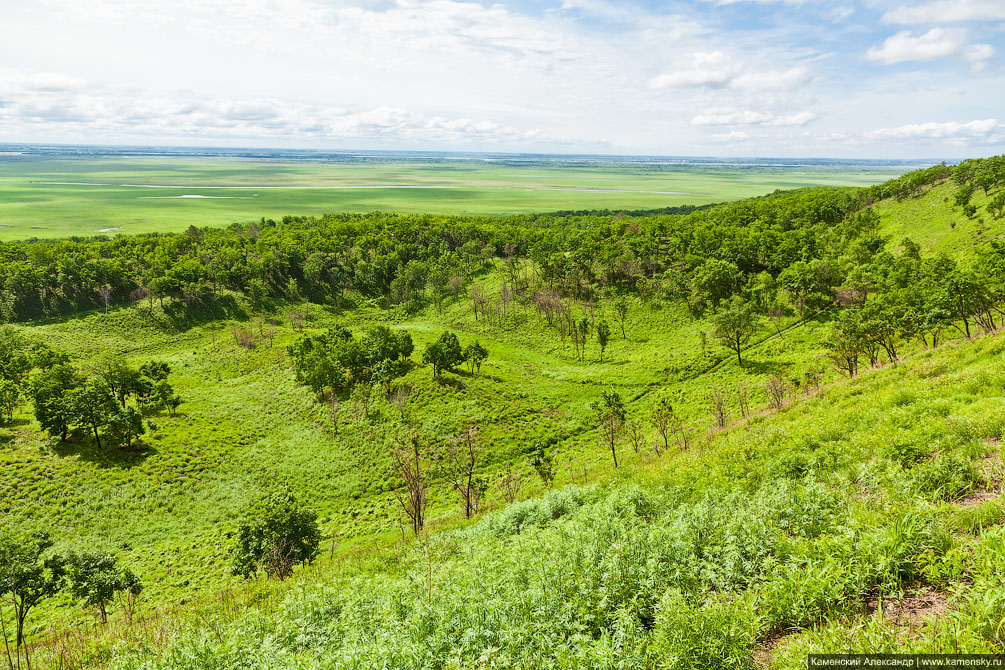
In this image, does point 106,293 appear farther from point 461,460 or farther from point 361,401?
point 461,460

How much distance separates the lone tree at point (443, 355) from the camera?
2327 inches

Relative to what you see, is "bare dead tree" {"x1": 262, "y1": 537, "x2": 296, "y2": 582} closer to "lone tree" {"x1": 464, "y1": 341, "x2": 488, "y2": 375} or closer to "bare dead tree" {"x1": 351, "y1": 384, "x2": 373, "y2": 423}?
"bare dead tree" {"x1": 351, "y1": 384, "x2": 373, "y2": 423}

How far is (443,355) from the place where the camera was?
5897 centimetres

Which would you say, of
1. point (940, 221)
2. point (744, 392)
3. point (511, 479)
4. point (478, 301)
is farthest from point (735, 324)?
point (940, 221)

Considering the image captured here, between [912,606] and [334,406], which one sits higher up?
[912,606]

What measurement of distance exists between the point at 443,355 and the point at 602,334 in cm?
2850

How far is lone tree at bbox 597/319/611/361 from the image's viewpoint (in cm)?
7081

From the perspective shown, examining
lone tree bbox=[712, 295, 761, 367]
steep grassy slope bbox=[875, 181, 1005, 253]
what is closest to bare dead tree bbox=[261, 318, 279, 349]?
lone tree bbox=[712, 295, 761, 367]

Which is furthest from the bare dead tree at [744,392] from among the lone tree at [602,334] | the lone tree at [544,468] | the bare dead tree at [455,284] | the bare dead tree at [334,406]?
the bare dead tree at [455,284]

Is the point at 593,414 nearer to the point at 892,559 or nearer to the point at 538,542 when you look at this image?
the point at 538,542

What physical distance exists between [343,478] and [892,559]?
43.8m

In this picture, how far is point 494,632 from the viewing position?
27.1 feet

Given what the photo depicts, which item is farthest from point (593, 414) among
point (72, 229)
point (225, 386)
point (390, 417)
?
point (72, 229)

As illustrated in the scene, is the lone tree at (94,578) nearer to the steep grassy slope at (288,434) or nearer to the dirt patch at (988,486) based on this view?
the steep grassy slope at (288,434)
